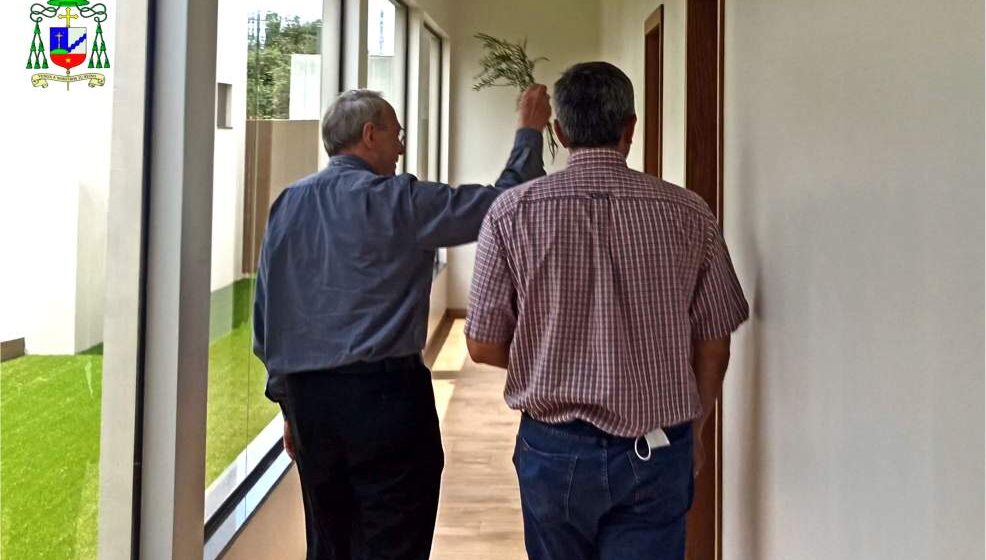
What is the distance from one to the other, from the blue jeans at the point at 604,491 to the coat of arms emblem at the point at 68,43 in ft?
3.66

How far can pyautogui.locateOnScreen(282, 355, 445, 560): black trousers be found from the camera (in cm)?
210

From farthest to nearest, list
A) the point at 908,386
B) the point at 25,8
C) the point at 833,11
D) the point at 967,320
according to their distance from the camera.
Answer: the point at 25,8, the point at 833,11, the point at 908,386, the point at 967,320

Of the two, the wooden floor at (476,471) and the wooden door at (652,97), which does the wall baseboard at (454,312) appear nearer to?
the wooden floor at (476,471)

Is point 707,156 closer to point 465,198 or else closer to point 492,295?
point 465,198

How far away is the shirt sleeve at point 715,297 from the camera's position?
1718 mm

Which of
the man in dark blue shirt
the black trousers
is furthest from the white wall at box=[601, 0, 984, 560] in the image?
the black trousers

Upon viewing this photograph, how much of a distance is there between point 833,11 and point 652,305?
573 mm

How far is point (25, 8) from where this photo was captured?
5.32 ft

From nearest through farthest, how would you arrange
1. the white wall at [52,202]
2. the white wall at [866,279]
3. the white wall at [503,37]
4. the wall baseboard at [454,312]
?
the white wall at [866,279] < the white wall at [52,202] < the white wall at [503,37] < the wall baseboard at [454,312]

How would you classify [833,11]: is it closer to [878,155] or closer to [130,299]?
[878,155]

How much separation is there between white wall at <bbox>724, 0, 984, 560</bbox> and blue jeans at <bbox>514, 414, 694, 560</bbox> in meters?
0.23

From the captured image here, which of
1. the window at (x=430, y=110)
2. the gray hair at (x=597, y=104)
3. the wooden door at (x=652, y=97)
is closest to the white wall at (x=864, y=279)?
the gray hair at (x=597, y=104)

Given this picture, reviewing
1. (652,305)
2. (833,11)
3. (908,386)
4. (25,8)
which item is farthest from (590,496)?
(25,8)

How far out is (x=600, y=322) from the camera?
1.63 m
